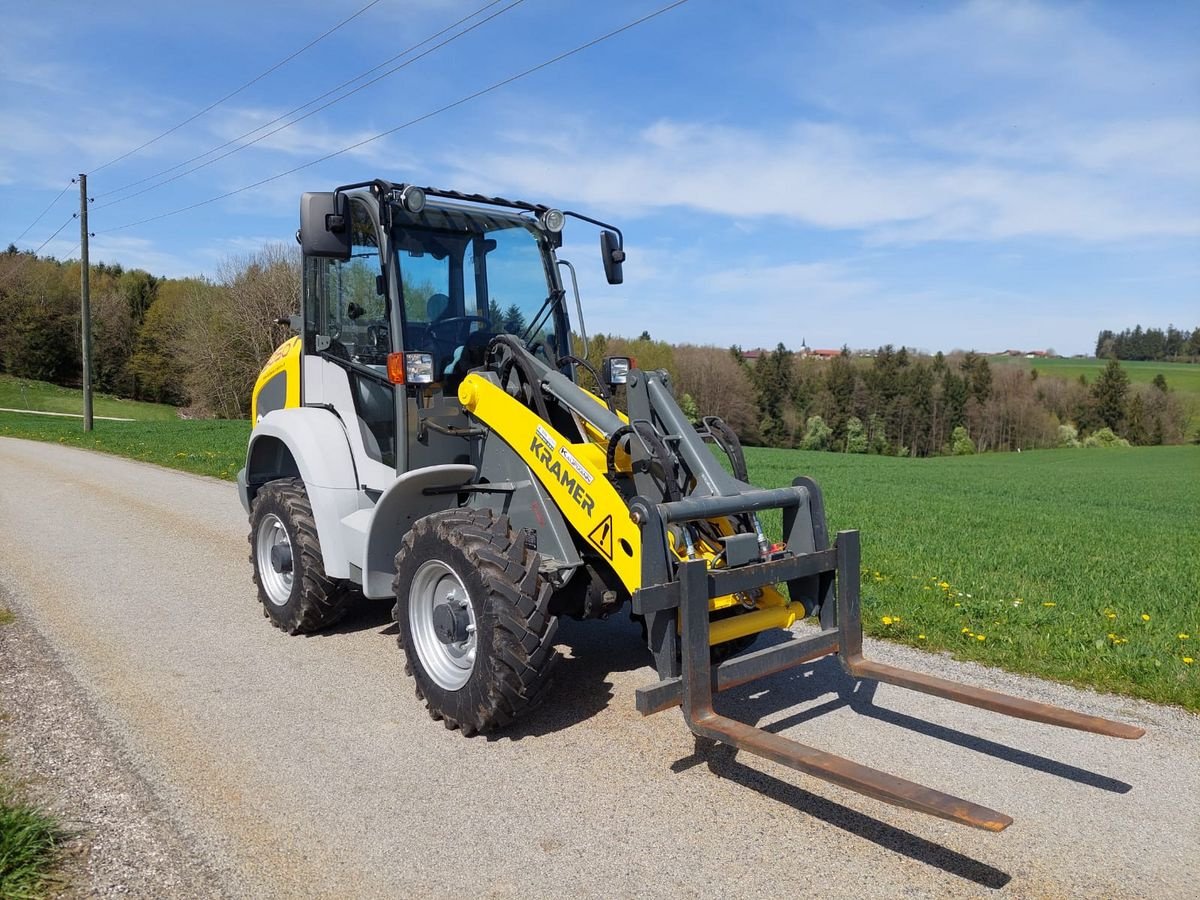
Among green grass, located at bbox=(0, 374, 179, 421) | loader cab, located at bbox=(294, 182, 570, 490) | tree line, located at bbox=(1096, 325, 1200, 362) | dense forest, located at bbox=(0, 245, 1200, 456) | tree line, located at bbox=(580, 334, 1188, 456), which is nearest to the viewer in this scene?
loader cab, located at bbox=(294, 182, 570, 490)

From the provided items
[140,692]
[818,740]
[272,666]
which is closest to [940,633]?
[818,740]

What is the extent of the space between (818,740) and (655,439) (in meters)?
1.68

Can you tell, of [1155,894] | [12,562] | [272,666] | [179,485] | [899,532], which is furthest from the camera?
[179,485]

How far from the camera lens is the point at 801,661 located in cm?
441

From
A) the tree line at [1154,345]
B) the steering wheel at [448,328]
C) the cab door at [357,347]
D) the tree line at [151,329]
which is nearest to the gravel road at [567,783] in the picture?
the cab door at [357,347]

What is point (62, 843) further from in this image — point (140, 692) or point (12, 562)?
point (12, 562)

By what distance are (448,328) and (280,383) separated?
189 cm

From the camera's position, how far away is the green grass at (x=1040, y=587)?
5489 millimetres

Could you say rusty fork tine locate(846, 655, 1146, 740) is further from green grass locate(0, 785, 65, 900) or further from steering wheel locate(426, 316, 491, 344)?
green grass locate(0, 785, 65, 900)

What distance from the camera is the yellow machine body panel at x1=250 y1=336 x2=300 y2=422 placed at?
21.3ft

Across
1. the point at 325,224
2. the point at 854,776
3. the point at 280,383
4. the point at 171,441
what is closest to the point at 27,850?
the point at 854,776

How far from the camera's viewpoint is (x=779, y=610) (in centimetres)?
451

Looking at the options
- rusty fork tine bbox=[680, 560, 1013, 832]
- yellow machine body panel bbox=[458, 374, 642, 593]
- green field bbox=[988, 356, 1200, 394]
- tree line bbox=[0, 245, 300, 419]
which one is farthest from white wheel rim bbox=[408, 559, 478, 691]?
green field bbox=[988, 356, 1200, 394]

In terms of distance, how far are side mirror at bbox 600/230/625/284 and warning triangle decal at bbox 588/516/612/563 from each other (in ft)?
7.70
